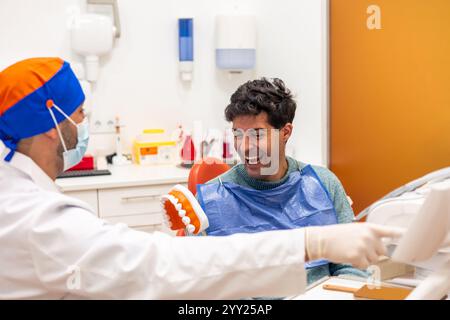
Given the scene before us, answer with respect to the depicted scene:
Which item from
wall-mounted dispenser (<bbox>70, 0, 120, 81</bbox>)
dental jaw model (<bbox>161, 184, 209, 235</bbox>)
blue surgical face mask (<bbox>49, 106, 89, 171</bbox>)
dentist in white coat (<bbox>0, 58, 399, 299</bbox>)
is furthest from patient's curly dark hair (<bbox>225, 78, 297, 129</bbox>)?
wall-mounted dispenser (<bbox>70, 0, 120, 81</bbox>)

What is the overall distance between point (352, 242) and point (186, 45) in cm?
272

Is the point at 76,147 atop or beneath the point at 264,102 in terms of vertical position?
beneath

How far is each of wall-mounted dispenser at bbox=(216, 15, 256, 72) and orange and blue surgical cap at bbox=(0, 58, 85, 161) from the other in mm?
2238

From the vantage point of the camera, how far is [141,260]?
3.95 ft

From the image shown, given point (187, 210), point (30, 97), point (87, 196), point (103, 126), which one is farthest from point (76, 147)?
point (103, 126)

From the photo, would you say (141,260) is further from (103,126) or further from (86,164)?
(103,126)

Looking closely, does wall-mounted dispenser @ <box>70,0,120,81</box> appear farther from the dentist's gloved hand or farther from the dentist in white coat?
the dentist's gloved hand

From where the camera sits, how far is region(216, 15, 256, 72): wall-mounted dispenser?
3609 millimetres

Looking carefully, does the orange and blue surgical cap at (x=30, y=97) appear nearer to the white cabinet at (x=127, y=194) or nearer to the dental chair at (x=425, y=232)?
the dental chair at (x=425, y=232)

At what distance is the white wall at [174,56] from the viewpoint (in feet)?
10.8

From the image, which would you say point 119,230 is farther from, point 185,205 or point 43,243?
point 185,205

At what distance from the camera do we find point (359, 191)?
304 cm

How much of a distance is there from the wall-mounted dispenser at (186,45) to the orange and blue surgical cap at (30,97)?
7.30 feet
